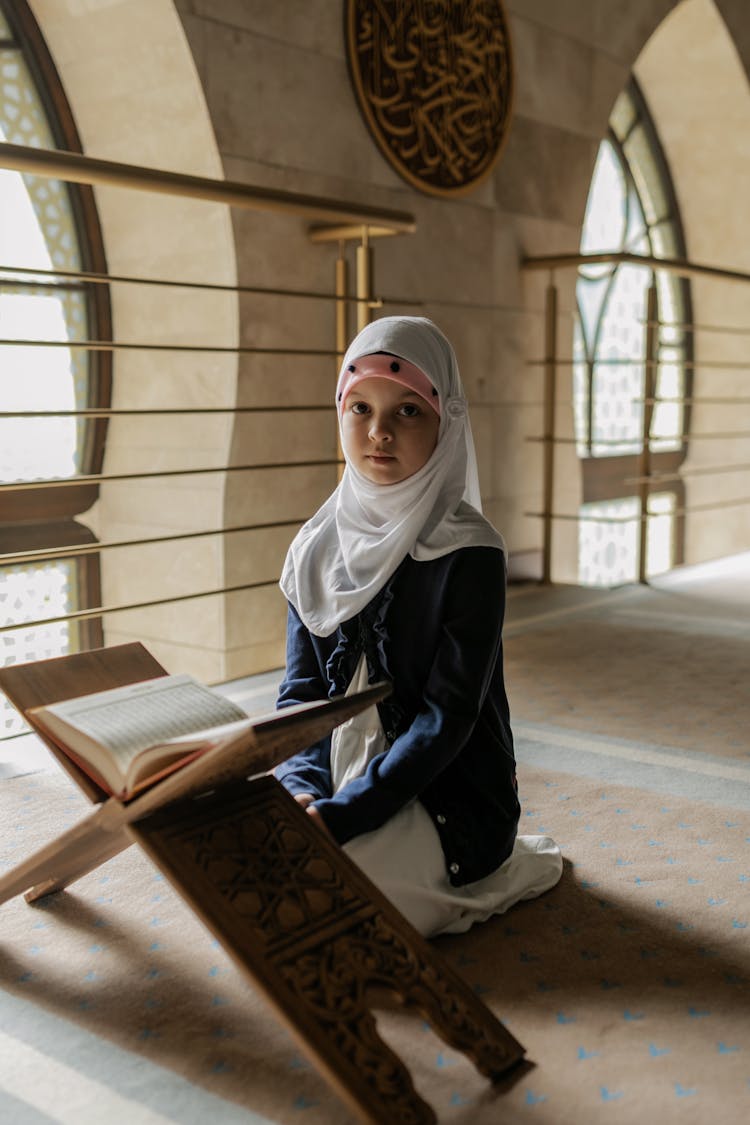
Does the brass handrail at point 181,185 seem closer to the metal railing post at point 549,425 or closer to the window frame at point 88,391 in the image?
the window frame at point 88,391

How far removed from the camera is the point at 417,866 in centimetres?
175

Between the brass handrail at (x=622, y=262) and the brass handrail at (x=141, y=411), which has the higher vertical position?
the brass handrail at (x=622, y=262)

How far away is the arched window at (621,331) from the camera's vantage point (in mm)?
7133

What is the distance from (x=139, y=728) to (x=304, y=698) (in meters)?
0.48

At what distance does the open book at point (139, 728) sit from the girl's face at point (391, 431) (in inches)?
18.0

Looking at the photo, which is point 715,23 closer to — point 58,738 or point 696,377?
point 696,377

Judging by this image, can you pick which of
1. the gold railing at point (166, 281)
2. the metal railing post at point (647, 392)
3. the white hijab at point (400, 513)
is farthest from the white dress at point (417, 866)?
the metal railing post at point (647, 392)

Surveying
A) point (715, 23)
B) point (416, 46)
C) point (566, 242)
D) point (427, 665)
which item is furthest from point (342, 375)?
point (715, 23)

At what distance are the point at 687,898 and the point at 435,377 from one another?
3.06 ft

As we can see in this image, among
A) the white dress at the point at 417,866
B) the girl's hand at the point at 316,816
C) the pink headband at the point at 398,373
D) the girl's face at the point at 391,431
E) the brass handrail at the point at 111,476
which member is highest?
the pink headband at the point at 398,373

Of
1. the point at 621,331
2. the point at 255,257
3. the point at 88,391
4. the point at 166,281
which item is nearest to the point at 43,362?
the point at 88,391

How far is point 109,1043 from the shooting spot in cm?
147

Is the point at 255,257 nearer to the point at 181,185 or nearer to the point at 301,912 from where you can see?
the point at 181,185

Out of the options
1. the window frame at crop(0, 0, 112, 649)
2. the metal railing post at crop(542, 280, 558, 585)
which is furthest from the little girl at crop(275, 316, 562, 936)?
the metal railing post at crop(542, 280, 558, 585)
